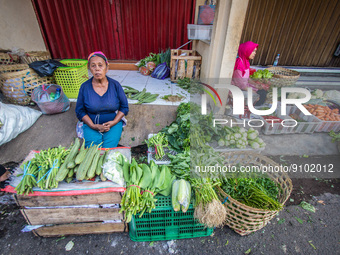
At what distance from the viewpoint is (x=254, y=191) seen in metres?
1.89

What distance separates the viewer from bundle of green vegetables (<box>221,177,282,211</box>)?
1761mm

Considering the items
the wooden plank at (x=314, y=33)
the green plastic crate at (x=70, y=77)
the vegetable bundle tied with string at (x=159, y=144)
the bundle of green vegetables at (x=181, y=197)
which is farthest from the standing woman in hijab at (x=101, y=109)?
the wooden plank at (x=314, y=33)

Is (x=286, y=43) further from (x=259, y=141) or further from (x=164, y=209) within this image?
(x=164, y=209)

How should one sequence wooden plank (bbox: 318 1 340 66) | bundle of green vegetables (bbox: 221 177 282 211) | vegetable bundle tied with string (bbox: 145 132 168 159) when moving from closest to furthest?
bundle of green vegetables (bbox: 221 177 282 211), vegetable bundle tied with string (bbox: 145 132 168 159), wooden plank (bbox: 318 1 340 66)

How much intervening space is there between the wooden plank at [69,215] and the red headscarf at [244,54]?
351 cm

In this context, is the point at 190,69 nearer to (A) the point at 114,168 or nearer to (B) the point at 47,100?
(B) the point at 47,100

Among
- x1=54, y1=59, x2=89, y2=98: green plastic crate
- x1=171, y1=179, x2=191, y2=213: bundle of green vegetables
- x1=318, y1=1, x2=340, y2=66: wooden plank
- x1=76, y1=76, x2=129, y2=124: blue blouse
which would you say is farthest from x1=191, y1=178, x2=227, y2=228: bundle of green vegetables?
x1=318, y1=1, x2=340, y2=66: wooden plank

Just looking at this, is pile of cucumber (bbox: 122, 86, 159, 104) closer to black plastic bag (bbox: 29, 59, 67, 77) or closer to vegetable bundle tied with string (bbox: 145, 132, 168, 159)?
vegetable bundle tied with string (bbox: 145, 132, 168, 159)

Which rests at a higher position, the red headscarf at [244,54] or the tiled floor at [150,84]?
the red headscarf at [244,54]

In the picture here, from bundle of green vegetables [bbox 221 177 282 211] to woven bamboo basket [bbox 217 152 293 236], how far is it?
8cm

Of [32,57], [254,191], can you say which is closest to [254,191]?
[254,191]

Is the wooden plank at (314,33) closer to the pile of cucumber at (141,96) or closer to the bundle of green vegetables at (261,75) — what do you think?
the bundle of green vegetables at (261,75)

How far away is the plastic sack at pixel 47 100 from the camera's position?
10.9 ft

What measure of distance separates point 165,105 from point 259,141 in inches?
85.8
